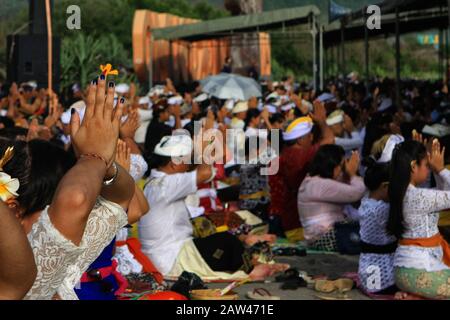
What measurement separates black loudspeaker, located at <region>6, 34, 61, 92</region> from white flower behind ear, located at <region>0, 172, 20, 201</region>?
420 inches

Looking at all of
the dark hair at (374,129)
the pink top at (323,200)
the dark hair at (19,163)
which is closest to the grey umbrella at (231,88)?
the dark hair at (374,129)

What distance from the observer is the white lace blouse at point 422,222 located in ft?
17.4

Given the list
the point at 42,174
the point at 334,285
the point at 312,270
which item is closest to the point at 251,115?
the point at 312,270

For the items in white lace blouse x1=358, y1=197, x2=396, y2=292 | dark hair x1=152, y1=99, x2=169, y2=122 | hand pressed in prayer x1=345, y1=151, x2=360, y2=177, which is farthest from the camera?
dark hair x1=152, y1=99, x2=169, y2=122

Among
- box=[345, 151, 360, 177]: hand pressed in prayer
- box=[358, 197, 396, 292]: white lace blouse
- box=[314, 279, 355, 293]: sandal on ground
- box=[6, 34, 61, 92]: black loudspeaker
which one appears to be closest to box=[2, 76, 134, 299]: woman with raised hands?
box=[358, 197, 396, 292]: white lace blouse

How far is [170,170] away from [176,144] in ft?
0.73

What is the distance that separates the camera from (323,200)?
738 centimetres

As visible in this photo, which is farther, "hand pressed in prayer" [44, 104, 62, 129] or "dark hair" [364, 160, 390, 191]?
"hand pressed in prayer" [44, 104, 62, 129]

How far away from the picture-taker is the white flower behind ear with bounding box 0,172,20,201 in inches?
80.1

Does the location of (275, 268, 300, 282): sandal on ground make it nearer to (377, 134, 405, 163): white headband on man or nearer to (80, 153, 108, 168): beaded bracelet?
(377, 134, 405, 163): white headband on man

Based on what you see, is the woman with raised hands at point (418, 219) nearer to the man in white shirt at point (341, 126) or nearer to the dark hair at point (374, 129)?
the dark hair at point (374, 129)
